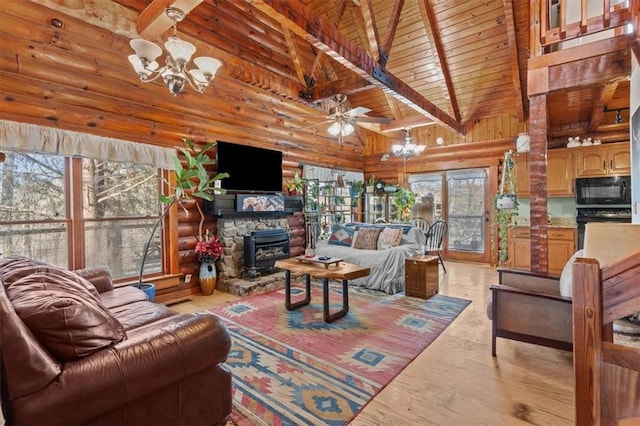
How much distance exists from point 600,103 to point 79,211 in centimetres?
748

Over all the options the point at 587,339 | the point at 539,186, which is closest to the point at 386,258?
the point at 539,186

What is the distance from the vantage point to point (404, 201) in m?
7.43

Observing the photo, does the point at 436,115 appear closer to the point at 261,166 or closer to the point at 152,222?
the point at 261,166

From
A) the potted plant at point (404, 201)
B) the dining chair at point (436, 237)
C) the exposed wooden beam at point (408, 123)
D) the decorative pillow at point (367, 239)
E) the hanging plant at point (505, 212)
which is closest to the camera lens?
the decorative pillow at point (367, 239)

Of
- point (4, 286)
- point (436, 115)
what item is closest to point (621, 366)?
point (4, 286)

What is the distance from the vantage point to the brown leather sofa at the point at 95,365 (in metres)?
1.18

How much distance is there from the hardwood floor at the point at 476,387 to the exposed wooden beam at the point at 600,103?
4034 millimetres

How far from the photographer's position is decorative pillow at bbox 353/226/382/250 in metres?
5.32

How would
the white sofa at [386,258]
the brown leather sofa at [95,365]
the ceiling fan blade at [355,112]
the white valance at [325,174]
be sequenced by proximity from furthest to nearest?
the white valance at [325,174]
the white sofa at [386,258]
the ceiling fan blade at [355,112]
the brown leather sofa at [95,365]

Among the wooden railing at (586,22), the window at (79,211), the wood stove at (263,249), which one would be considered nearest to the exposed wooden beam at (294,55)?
the wood stove at (263,249)

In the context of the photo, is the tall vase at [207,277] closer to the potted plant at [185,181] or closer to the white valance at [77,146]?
the potted plant at [185,181]

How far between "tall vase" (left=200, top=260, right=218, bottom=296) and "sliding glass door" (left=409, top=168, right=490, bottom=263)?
17.1ft

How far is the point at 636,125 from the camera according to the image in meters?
3.18

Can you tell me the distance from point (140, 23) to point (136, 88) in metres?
0.81
